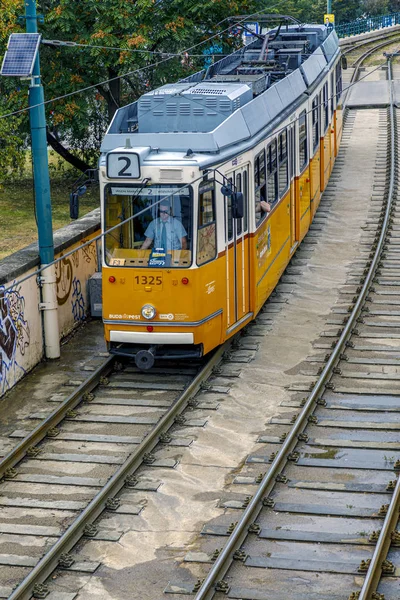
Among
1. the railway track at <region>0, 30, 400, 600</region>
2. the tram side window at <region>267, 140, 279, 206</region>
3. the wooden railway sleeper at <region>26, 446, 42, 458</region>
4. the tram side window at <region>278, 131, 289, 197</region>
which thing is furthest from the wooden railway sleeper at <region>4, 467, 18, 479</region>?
the tram side window at <region>278, 131, 289, 197</region>

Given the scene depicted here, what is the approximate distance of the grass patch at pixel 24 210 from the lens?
25406 millimetres

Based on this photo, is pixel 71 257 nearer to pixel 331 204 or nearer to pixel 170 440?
pixel 170 440

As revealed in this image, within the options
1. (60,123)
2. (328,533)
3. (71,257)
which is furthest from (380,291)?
(60,123)

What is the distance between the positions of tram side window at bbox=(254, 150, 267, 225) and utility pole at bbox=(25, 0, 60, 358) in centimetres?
300

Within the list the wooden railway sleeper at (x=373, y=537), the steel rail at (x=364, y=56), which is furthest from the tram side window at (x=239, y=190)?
the steel rail at (x=364, y=56)

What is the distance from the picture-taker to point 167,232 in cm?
1354

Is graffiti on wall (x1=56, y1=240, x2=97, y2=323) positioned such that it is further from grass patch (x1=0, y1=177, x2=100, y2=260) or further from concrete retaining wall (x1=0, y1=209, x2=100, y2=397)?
grass patch (x1=0, y1=177, x2=100, y2=260)

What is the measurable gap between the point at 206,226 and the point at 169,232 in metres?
0.50

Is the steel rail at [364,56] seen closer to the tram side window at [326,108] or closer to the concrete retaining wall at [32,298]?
the tram side window at [326,108]

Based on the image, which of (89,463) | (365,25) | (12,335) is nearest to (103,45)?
(12,335)

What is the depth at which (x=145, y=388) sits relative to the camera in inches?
560

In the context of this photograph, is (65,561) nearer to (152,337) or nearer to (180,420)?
(180,420)

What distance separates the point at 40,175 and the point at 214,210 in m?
2.89

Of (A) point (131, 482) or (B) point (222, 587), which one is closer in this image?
(B) point (222, 587)
